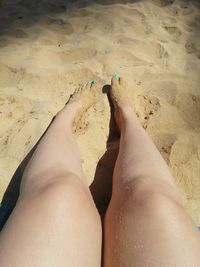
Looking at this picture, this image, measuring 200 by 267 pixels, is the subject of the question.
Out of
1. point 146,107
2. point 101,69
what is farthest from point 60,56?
point 146,107

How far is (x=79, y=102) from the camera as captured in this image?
167 centimetres

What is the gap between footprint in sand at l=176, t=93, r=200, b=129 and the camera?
157 centimetres

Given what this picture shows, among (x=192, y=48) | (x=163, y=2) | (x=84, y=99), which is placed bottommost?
(x=84, y=99)

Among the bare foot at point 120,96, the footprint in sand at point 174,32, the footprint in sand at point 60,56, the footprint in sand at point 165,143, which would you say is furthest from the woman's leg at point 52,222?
the footprint in sand at point 174,32

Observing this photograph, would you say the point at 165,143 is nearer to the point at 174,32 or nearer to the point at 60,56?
the point at 60,56

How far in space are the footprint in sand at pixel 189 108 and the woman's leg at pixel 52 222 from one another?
67 centimetres

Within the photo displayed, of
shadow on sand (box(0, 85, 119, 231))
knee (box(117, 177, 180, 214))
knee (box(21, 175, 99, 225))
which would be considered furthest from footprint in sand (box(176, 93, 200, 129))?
knee (box(21, 175, 99, 225))

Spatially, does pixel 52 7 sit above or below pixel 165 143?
above

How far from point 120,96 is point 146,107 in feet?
0.49

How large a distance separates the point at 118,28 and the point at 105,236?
5.58ft

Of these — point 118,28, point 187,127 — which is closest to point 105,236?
point 187,127

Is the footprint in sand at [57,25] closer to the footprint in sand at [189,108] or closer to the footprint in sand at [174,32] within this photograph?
the footprint in sand at [174,32]

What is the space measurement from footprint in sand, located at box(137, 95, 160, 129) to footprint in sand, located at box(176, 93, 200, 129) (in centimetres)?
11

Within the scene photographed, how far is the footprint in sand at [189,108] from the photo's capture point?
5.16 feet
